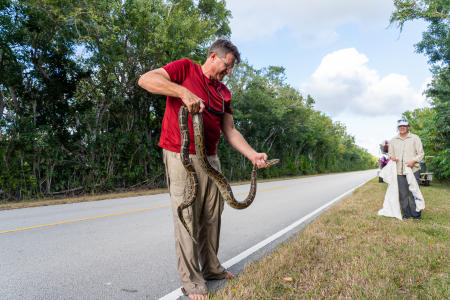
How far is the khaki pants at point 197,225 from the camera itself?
287cm

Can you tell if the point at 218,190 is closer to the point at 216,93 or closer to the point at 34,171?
the point at 216,93

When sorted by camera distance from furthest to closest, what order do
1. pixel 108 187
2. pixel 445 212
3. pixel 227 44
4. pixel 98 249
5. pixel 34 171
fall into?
pixel 108 187, pixel 34 171, pixel 445 212, pixel 98 249, pixel 227 44

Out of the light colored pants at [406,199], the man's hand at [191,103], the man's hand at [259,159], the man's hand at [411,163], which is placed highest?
the man's hand at [191,103]

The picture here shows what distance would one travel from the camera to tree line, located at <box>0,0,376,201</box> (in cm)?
1149

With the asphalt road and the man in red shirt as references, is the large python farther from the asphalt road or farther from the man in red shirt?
the asphalt road

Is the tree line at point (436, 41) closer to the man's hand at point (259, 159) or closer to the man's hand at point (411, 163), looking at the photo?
the man's hand at point (411, 163)

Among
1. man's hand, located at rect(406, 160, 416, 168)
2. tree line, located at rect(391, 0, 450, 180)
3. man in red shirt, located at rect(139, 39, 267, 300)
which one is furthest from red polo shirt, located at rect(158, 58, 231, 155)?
tree line, located at rect(391, 0, 450, 180)

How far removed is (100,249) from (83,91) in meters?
11.3

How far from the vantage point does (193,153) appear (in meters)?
2.94

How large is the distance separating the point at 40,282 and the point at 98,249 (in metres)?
1.27

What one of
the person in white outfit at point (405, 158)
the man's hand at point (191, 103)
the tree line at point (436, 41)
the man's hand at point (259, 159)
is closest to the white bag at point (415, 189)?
the person in white outfit at point (405, 158)

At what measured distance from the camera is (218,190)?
3148 mm

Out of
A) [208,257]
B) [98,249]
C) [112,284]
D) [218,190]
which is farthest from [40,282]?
[218,190]

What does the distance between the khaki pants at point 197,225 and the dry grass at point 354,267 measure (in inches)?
11.8
